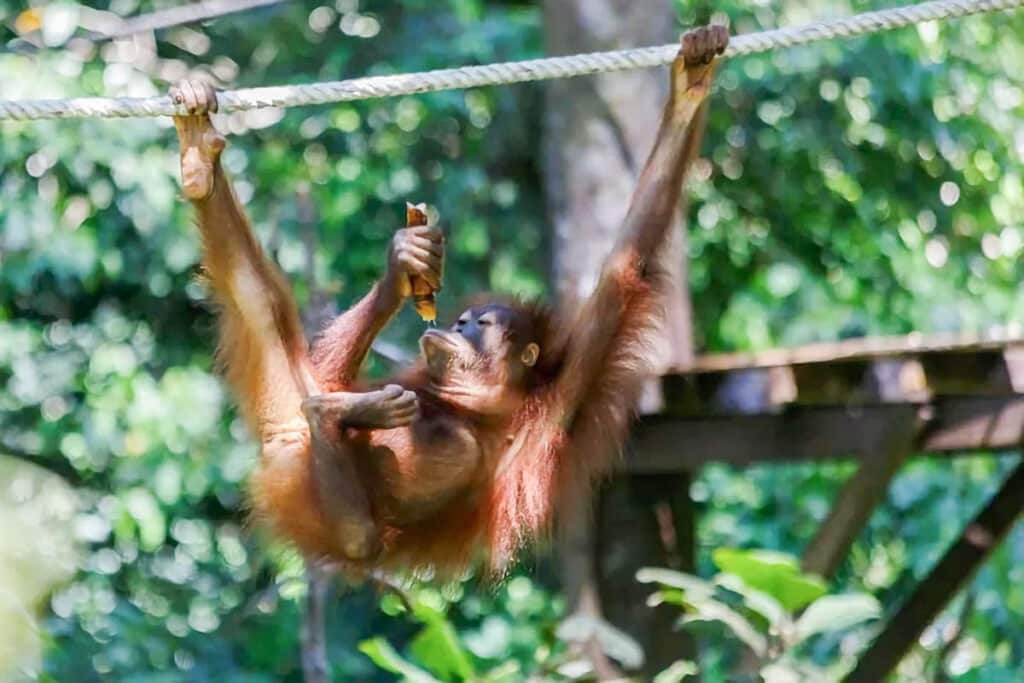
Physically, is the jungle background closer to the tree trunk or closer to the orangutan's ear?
the tree trunk

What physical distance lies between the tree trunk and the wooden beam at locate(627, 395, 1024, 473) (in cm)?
29

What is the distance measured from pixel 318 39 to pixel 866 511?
363 centimetres

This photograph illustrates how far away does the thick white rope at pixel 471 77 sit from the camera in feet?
10.3

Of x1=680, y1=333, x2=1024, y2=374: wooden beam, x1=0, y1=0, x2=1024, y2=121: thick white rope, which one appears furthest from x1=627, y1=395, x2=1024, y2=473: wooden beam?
x1=0, y1=0, x2=1024, y2=121: thick white rope

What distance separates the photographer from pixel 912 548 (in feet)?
25.4

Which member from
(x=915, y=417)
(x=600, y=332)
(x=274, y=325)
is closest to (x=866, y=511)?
(x=915, y=417)

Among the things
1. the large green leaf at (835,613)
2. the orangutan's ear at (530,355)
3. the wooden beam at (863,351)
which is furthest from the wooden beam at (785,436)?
the orangutan's ear at (530,355)

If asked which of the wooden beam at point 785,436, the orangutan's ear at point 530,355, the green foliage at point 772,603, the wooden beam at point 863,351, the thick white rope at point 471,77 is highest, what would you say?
the thick white rope at point 471,77

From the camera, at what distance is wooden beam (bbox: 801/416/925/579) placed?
5.37 m

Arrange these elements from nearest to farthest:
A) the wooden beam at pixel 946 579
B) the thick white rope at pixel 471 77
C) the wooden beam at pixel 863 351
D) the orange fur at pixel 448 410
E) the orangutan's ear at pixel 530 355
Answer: the thick white rope at pixel 471 77 → the orange fur at pixel 448 410 → the orangutan's ear at pixel 530 355 → the wooden beam at pixel 863 351 → the wooden beam at pixel 946 579

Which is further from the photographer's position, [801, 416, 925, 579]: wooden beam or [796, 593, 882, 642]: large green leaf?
[801, 416, 925, 579]: wooden beam

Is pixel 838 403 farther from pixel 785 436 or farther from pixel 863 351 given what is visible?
pixel 863 351

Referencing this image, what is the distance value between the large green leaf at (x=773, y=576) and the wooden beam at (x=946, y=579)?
1561 mm

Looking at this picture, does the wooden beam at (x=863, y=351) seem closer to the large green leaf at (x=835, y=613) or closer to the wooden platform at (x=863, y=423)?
the wooden platform at (x=863, y=423)
